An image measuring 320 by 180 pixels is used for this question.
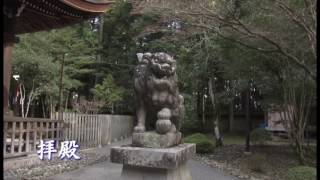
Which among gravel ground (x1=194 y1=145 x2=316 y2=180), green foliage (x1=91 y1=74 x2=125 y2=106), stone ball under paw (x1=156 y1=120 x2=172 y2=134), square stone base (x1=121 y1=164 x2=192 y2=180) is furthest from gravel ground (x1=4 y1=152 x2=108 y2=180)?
green foliage (x1=91 y1=74 x2=125 y2=106)

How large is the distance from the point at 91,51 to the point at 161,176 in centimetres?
2179

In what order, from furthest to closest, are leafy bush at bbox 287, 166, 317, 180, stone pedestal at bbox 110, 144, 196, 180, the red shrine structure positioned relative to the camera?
the red shrine structure → leafy bush at bbox 287, 166, 317, 180 → stone pedestal at bbox 110, 144, 196, 180

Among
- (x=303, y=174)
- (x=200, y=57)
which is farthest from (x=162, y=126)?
(x=200, y=57)

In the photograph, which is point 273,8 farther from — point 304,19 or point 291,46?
point 291,46

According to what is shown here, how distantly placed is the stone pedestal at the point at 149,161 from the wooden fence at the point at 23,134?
5330mm

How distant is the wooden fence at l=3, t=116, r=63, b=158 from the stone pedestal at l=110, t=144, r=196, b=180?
17.5ft

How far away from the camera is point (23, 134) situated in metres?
11.4

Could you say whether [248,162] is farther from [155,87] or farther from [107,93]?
[107,93]

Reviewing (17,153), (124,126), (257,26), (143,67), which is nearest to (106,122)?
(124,126)

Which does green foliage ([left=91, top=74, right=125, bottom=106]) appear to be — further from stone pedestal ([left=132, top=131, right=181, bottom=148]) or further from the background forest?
stone pedestal ([left=132, top=131, right=181, bottom=148])

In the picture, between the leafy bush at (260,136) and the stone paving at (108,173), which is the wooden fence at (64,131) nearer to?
the stone paving at (108,173)

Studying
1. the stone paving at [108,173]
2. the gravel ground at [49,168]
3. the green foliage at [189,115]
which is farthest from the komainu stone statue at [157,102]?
the green foliage at [189,115]

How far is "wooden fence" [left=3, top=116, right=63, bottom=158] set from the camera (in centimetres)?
1055

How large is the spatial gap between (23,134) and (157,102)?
6.68 metres
